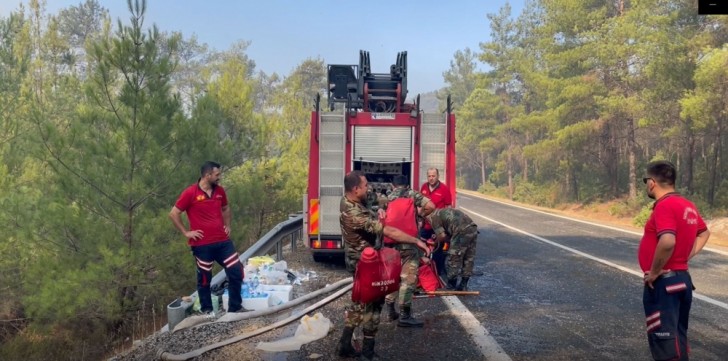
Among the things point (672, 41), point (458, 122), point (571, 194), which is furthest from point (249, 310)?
point (458, 122)

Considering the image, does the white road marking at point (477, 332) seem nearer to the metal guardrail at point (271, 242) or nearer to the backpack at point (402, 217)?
the backpack at point (402, 217)

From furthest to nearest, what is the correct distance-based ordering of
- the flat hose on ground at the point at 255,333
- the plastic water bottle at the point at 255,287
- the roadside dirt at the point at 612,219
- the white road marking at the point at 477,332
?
the roadside dirt at the point at 612,219
the plastic water bottle at the point at 255,287
the white road marking at the point at 477,332
the flat hose on ground at the point at 255,333

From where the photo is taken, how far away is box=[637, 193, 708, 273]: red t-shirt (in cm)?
357

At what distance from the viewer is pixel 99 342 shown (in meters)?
9.88

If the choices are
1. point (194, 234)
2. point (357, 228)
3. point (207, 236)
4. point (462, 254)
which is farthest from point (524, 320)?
point (194, 234)

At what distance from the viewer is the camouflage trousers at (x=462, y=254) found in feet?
24.1

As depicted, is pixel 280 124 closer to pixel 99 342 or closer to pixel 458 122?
pixel 99 342

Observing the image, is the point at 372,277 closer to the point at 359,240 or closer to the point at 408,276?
the point at 359,240

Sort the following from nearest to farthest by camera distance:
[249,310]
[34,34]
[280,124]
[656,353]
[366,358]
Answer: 1. [656,353]
2. [366,358]
3. [249,310]
4. [280,124]
5. [34,34]

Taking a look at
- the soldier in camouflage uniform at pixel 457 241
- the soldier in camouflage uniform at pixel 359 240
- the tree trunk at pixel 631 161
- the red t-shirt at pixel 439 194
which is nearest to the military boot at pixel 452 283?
the soldier in camouflage uniform at pixel 457 241

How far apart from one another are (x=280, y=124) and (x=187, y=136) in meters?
5.37

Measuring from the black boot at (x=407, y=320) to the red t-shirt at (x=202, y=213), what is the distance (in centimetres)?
225

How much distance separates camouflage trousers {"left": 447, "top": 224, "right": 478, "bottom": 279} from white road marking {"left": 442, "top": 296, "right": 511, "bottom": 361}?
589mm

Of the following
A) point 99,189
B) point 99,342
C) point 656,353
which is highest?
point 99,189
